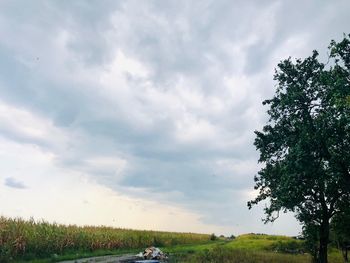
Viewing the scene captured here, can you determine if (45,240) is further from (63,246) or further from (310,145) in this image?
(310,145)

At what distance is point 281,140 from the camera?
34500 millimetres

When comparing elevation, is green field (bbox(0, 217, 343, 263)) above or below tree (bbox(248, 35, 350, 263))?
below

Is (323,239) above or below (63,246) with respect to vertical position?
above

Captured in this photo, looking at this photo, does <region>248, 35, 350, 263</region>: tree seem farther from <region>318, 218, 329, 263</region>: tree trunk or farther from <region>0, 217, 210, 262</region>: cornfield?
<region>0, 217, 210, 262</region>: cornfield

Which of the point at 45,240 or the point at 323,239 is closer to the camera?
the point at 323,239

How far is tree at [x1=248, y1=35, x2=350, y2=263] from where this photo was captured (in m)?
29.2

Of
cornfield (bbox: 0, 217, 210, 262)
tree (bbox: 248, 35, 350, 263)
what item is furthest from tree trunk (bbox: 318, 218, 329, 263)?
cornfield (bbox: 0, 217, 210, 262)

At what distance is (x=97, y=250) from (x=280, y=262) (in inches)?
752

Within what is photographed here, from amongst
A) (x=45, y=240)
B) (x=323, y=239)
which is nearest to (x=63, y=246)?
(x=45, y=240)

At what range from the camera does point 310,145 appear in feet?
100.0

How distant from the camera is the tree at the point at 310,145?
29.2m

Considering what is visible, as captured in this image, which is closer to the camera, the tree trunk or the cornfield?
the cornfield

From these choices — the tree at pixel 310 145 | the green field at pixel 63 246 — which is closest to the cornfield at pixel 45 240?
the green field at pixel 63 246

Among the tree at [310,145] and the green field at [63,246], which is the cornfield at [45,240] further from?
the tree at [310,145]
